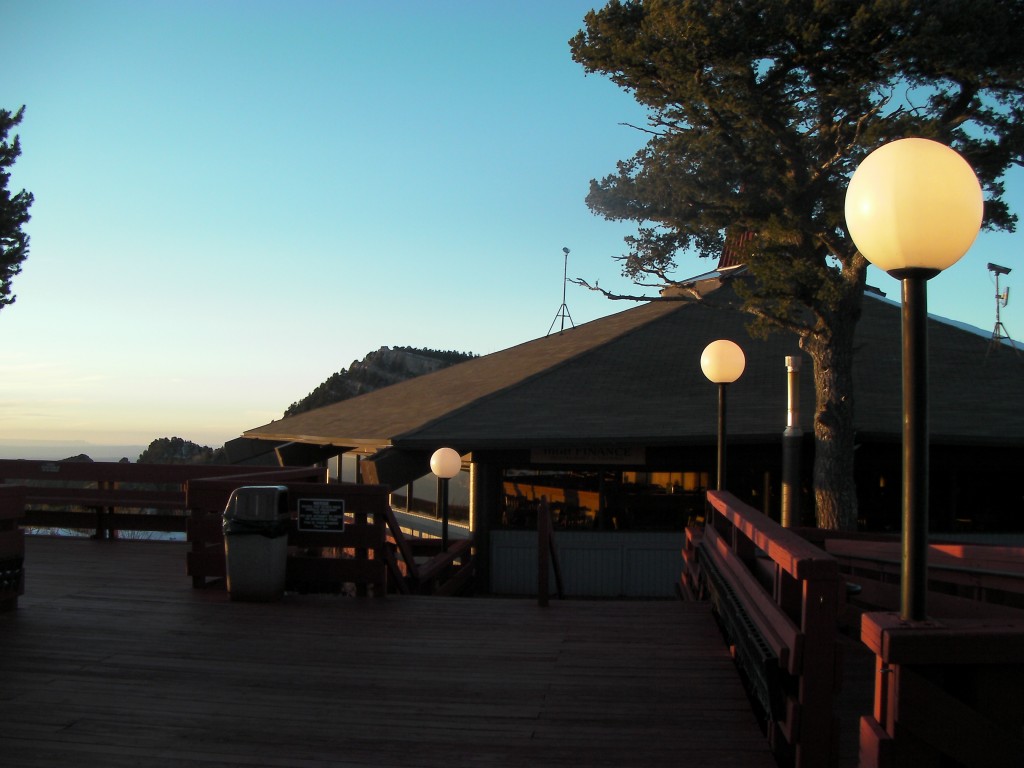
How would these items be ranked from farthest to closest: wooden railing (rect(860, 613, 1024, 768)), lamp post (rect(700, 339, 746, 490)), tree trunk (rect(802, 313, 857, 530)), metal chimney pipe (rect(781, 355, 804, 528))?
tree trunk (rect(802, 313, 857, 530)) < metal chimney pipe (rect(781, 355, 804, 528)) < lamp post (rect(700, 339, 746, 490)) < wooden railing (rect(860, 613, 1024, 768))

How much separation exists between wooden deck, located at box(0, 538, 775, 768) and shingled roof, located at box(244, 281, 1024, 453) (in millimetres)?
6867

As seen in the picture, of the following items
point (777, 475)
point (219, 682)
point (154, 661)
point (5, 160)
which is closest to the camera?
point (219, 682)

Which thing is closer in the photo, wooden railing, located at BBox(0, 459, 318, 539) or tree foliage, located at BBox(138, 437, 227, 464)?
wooden railing, located at BBox(0, 459, 318, 539)

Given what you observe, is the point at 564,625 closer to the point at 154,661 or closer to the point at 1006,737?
the point at 154,661

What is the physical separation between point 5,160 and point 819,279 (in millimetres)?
16920

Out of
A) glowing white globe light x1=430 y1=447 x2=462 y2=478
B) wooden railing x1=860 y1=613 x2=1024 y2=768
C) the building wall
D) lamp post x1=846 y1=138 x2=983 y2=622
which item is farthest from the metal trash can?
the building wall

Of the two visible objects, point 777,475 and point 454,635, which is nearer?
point 454,635

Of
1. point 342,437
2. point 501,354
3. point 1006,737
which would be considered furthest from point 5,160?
point 1006,737

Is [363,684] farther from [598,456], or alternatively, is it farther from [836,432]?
[598,456]

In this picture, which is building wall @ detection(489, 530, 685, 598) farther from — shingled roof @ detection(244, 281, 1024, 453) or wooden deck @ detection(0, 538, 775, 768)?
wooden deck @ detection(0, 538, 775, 768)

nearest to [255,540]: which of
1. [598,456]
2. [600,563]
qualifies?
[598,456]

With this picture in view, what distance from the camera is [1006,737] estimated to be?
271cm

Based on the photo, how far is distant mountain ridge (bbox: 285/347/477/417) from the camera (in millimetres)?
58781

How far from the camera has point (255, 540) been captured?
25.4ft
